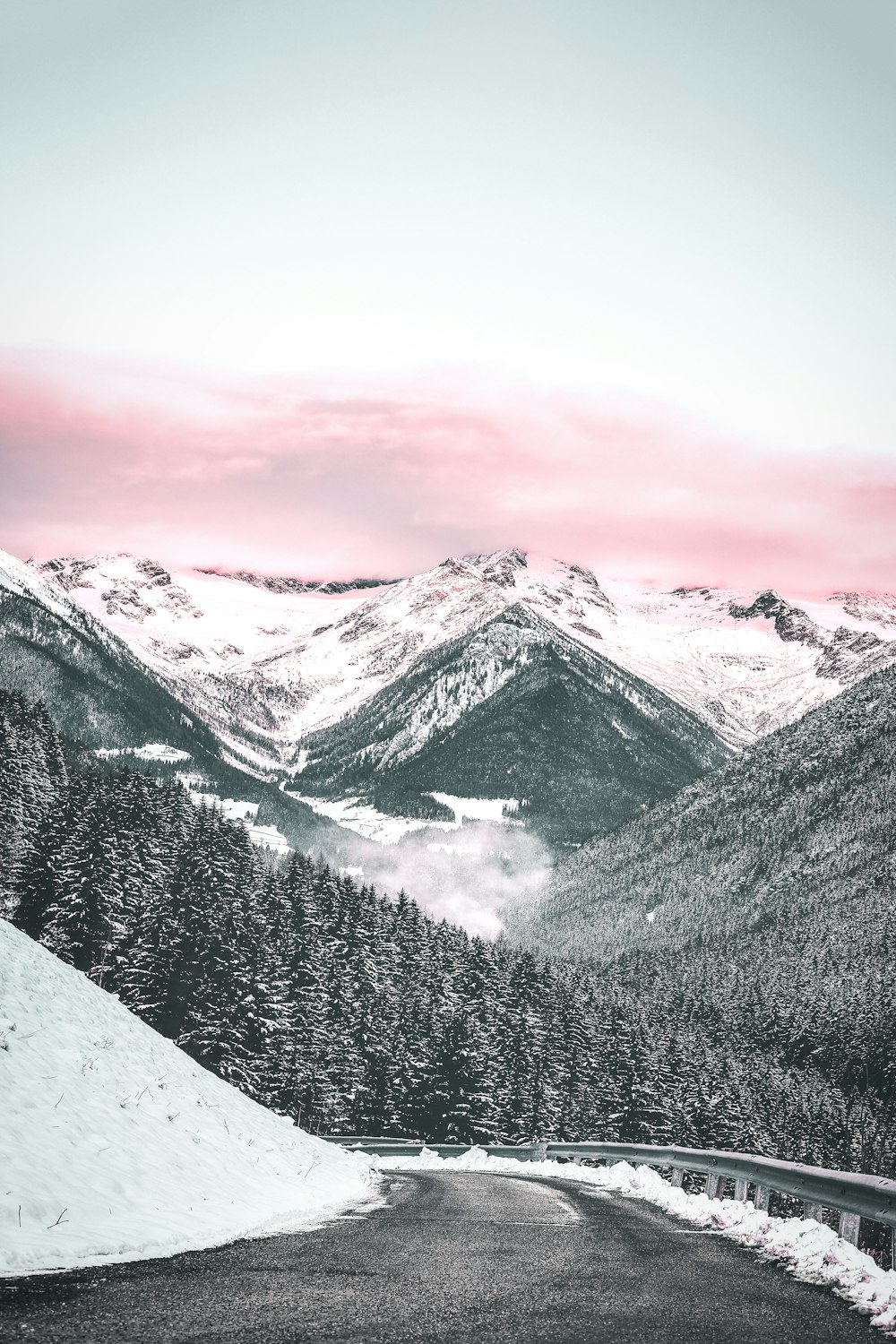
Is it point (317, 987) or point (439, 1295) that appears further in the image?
point (317, 987)

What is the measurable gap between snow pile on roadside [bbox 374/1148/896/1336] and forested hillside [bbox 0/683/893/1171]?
1215 inches

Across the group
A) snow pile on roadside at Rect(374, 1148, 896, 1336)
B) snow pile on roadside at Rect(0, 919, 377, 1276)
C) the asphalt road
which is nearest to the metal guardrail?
snow pile on roadside at Rect(374, 1148, 896, 1336)

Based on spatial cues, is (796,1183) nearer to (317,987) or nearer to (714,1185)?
(714,1185)

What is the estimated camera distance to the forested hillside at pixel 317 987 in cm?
5225

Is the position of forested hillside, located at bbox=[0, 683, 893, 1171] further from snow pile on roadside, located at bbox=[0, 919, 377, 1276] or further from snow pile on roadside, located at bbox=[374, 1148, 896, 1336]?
snow pile on roadside, located at bbox=[374, 1148, 896, 1336]

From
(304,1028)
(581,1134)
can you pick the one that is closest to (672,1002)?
(581,1134)

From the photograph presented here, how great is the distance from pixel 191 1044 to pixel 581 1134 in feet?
105

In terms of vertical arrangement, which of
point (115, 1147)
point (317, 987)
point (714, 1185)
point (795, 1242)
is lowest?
point (714, 1185)

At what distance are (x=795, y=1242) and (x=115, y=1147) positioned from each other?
30.7 feet

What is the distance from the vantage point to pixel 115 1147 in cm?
1543

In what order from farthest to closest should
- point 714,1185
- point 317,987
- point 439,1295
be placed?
point 317,987, point 714,1185, point 439,1295

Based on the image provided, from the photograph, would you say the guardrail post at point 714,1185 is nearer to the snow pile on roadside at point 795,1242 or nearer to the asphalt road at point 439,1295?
the snow pile on roadside at point 795,1242

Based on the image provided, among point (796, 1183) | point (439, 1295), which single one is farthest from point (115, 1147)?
point (796, 1183)

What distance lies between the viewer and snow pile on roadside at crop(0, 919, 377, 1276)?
38.3 feet
